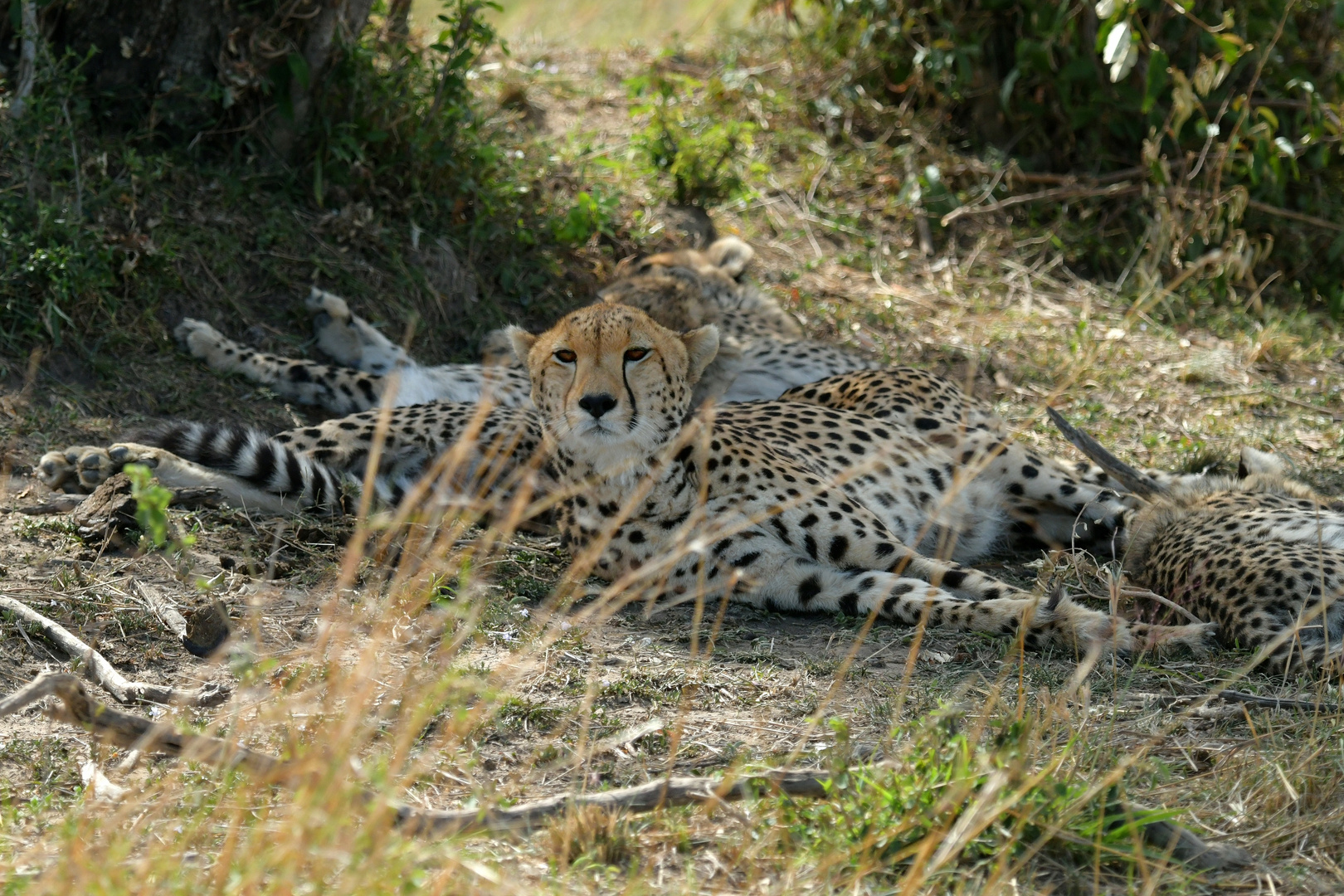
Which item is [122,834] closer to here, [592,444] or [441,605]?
[441,605]

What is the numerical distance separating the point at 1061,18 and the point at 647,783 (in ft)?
16.5

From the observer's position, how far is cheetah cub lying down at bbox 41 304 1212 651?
3482 mm

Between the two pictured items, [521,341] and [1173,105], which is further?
[1173,105]

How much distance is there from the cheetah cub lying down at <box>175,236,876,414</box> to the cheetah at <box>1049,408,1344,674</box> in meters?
1.66

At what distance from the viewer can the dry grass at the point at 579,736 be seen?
6.96ft

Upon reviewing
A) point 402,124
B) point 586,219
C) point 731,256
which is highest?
point 402,124

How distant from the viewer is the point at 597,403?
347cm

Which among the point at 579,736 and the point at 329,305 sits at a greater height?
the point at 329,305

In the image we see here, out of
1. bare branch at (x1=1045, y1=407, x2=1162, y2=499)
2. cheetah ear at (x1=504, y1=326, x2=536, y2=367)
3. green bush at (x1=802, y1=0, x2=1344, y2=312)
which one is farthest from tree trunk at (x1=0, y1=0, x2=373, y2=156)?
green bush at (x1=802, y1=0, x2=1344, y2=312)

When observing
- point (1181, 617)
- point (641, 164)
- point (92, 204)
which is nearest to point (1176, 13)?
point (641, 164)

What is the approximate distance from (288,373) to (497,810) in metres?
3.14

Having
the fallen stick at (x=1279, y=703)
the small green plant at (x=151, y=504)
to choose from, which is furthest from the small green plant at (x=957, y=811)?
the small green plant at (x=151, y=504)

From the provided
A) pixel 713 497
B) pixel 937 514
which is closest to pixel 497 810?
pixel 713 497

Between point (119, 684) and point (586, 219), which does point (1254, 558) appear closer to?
point (119, 684)
